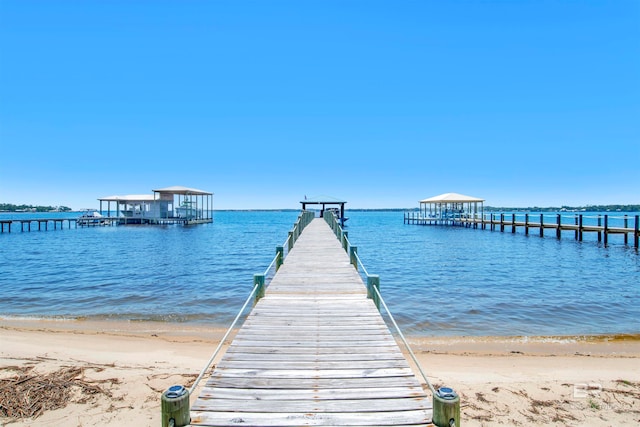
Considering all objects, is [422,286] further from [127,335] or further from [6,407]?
[6,407]

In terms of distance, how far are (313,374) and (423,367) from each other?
3.80 m

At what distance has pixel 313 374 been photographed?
4.07m

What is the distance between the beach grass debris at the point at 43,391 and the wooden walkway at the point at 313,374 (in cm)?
260

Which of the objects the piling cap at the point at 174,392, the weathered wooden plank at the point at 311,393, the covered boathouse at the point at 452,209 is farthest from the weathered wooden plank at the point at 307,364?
the covered boathouse at the point at 452,209

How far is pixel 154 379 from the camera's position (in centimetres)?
621

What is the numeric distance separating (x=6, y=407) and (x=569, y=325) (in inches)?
471

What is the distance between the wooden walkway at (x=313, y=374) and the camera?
3.34 metres

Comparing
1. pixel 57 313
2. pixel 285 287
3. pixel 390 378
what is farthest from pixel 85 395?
pixel 57 313

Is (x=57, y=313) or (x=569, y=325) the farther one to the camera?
(x=57, y=313)

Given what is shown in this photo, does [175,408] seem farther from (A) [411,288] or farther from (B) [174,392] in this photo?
(A) [411,288]

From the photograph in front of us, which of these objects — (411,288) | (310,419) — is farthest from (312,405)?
(411,288)

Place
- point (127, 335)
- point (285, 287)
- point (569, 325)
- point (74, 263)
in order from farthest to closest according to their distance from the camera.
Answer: point (74, 263), point (569, 325), point (127, 335), point (285, 287)

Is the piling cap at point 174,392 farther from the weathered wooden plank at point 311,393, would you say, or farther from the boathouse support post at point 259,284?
the boathouse support post at point 259,284

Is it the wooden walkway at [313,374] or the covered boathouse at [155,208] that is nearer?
the wooden walkway at [313,374]
